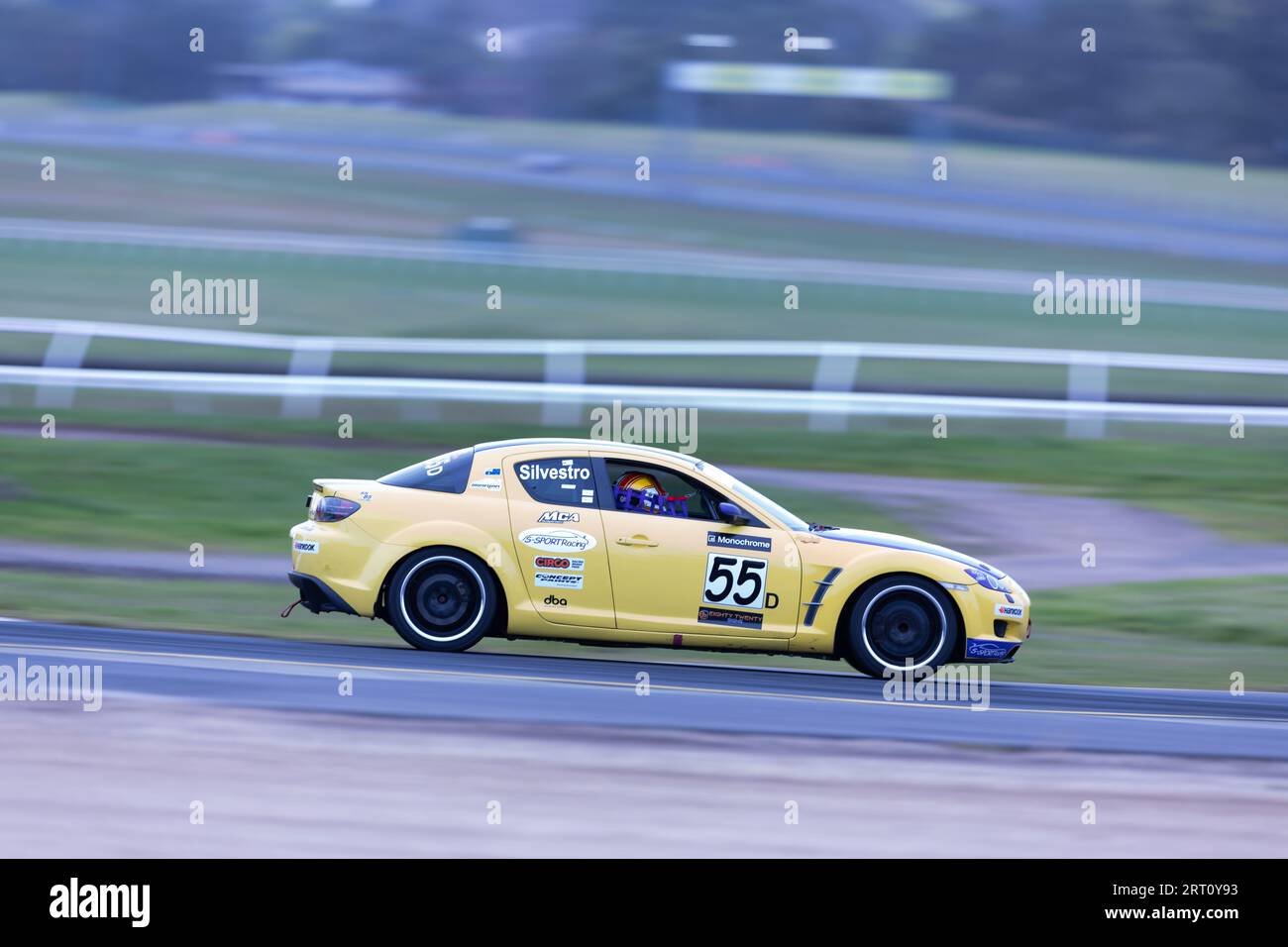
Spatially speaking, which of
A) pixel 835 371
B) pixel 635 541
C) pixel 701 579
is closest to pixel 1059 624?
pixel 701 579

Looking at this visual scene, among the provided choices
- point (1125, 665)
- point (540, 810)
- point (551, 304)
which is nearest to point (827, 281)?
point (551, 304)

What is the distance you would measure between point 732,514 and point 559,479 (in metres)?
1.05

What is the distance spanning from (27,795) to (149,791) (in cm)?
49

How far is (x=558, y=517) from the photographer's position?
9.29 meters

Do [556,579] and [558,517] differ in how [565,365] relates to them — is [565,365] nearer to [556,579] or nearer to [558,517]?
[558,517]

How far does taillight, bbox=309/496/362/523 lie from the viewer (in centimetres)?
934

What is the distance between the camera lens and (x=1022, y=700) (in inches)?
361

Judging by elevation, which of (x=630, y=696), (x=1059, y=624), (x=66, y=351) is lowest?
(x=630, y=696)

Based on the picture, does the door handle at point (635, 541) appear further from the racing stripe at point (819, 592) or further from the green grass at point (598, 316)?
the green grass at point (598, 316)

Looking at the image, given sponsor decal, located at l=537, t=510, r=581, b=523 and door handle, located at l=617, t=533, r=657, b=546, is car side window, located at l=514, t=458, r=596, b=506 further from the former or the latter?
door handle, located at l=617, t=533, r=657, b=546

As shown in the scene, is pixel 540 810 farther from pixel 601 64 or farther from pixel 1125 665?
pixel 601 64

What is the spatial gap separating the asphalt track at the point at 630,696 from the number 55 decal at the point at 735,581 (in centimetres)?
46

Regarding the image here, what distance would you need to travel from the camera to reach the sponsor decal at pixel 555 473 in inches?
372

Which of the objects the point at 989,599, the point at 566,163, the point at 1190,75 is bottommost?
the point at 989,599
